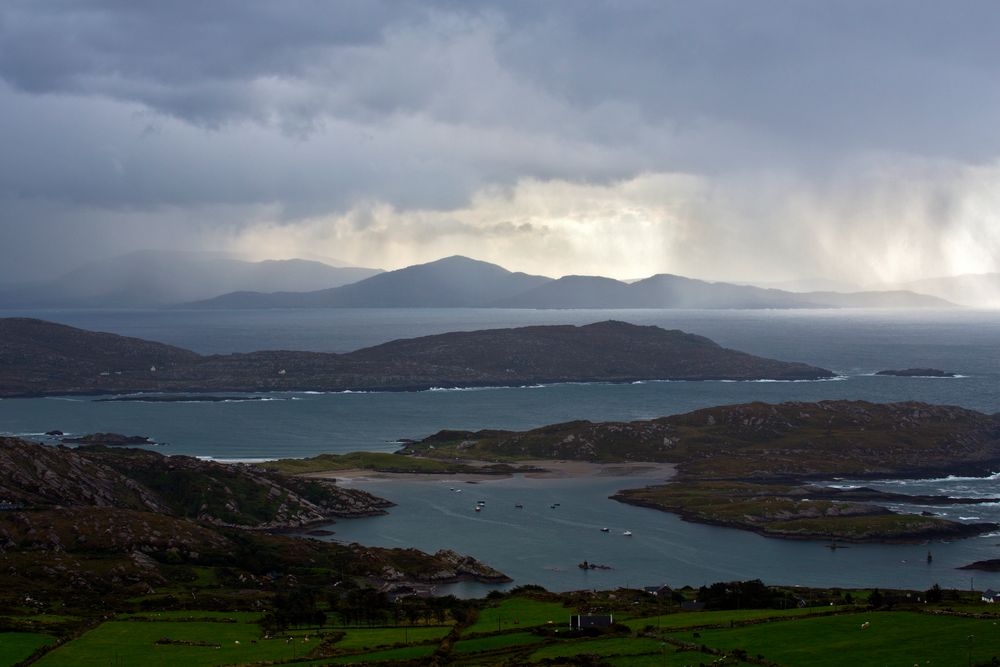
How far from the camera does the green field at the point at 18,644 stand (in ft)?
171

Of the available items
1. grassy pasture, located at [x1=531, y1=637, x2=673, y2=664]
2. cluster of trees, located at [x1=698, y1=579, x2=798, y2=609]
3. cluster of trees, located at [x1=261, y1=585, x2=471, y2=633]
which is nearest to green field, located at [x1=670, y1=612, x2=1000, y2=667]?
grassy pasture, located at [x1=531, y1=637, x2=673, y2=664]

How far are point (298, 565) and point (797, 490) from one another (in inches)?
2648

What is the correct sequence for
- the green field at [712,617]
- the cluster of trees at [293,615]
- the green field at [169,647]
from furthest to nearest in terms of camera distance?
Answer: the cluster of trees at [293,615] → the green field at [712,617] → the green field at [169,647]

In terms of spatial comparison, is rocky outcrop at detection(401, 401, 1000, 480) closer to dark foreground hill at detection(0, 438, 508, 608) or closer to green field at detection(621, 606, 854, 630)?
dark foreground hill at detection(0, 438, 508, 608)

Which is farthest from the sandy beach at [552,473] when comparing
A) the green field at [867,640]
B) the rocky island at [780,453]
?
the green field at [867,640]

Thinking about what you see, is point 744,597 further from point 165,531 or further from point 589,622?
point 165,531

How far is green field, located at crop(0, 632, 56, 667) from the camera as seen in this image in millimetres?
52062

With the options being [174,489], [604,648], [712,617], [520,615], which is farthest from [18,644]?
[174,489]

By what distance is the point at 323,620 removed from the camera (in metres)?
64.4

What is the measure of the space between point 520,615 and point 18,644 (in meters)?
29.5

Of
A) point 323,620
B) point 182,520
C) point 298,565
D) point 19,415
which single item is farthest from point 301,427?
point 323,620

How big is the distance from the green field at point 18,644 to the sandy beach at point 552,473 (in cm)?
7557

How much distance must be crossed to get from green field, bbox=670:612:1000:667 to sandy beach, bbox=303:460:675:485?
88671 millimetres

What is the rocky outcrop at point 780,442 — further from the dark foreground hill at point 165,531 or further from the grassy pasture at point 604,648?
the grassy pasture at point 604,648
